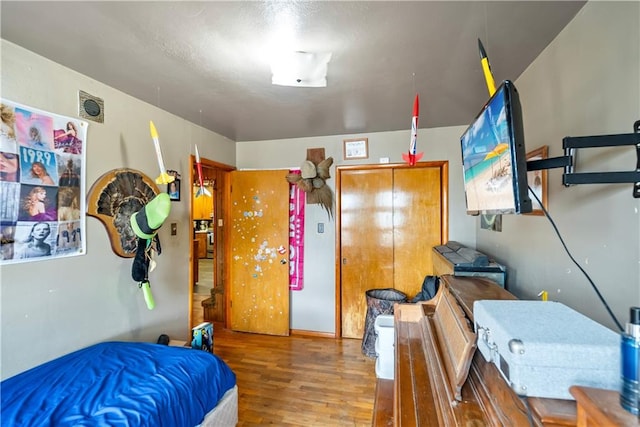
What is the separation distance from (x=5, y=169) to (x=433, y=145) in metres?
3.35

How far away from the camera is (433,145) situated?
10.3ft

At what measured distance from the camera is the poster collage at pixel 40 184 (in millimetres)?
1502

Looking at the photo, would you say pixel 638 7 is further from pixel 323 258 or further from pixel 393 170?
pixel 323 258

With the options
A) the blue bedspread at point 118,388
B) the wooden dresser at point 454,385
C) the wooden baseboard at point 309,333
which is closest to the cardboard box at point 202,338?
the blue bedspread at point 118,388

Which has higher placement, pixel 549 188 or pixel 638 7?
pixel 638 7

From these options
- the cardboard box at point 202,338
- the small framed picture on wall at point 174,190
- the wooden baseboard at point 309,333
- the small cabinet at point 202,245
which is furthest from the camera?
the small cabinet at point 202,245

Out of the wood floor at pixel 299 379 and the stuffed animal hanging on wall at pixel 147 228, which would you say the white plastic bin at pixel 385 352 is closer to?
the wood floor at pixel 299 379

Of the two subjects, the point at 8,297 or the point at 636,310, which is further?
the point at 8,297

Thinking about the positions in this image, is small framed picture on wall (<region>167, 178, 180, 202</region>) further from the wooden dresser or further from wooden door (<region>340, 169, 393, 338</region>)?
the wooden dresser

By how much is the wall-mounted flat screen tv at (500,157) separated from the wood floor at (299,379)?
181 cm

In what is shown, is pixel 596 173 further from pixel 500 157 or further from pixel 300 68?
pixel 300 68

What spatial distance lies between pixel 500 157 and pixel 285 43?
119 centimetres

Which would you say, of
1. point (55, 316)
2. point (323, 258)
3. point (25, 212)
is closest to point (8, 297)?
point (55, 316)

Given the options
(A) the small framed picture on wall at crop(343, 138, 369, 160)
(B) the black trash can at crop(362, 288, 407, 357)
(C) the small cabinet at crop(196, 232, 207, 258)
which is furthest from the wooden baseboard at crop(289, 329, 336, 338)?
(C) the small cabinet at crop(196, 232, 207, 258)
